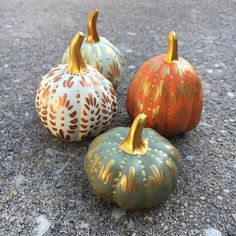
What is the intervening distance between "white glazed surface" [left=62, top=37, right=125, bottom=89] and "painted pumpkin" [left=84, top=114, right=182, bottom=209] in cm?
50

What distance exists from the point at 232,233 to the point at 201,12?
7.67ft

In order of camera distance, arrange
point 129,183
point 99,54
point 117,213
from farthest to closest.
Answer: point 99,54 < point 117,213 < point 129,183

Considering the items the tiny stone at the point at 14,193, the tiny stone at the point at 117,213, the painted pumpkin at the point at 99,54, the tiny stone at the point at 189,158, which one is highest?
the painted pumpkin at the point at 99,54

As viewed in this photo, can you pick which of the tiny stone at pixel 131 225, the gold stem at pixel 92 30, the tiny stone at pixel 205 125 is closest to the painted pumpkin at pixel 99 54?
the gold stem at pixel 92 30

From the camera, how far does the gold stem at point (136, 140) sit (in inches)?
46.4

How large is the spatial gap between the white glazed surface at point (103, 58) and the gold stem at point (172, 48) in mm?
325

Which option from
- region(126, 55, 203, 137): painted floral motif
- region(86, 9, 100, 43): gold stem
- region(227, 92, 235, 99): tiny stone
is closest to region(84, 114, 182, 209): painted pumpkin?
region(126, 55, 203, 137): painted floral motif

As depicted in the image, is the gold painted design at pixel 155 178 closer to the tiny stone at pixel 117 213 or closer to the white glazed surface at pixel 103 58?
the tiny stone at pixel 117 213

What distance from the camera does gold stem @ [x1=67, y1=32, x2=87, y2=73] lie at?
1.40 m

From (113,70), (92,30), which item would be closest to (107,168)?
(113,70)

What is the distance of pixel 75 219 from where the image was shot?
1.26 meters

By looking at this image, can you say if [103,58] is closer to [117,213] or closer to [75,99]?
[75,99]

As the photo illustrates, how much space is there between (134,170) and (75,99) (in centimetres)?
38

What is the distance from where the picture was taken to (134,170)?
3.89ft
